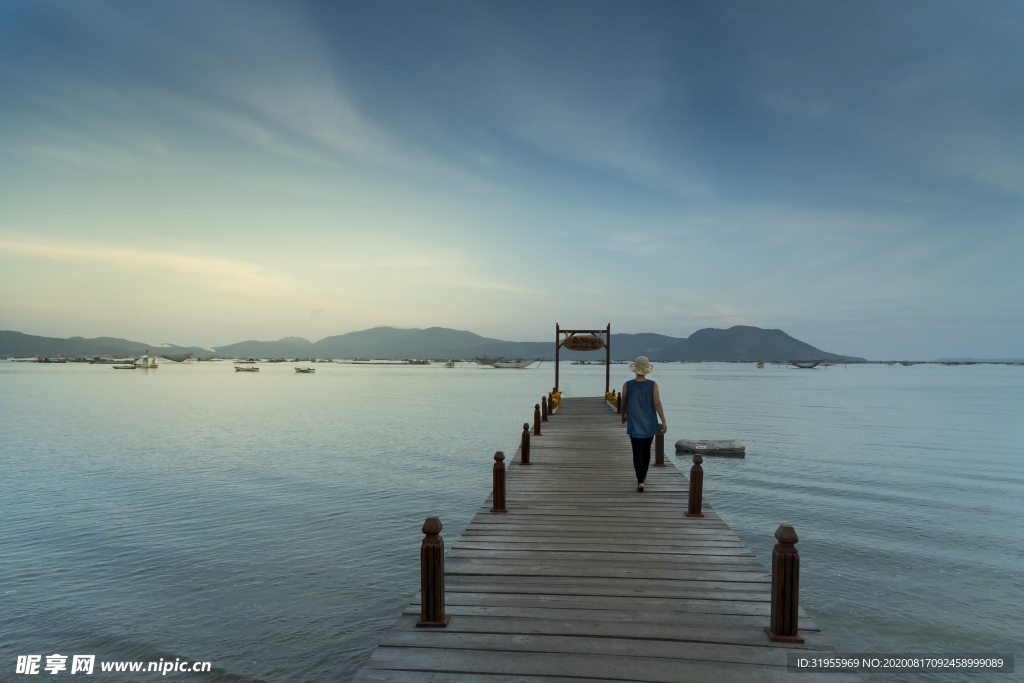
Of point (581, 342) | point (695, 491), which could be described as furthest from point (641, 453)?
point (581, 342)

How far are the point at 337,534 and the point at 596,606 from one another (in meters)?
10.9

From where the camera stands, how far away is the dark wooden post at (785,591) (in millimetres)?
5691

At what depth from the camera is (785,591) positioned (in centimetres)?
574

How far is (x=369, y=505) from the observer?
18656 mm

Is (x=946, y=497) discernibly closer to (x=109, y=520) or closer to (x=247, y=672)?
(x=247, y=672)

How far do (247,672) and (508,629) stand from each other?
5.20 meters

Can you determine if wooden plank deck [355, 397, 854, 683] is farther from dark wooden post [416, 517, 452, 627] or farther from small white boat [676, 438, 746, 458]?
small white boat [676, 438, 746, 458]

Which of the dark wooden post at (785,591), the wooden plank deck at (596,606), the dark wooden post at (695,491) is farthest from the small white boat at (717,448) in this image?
the dark wooden post at (785,591)

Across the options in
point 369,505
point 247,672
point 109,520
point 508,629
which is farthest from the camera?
point 369,505

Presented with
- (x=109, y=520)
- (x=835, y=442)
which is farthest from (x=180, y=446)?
(x=835, y=442)

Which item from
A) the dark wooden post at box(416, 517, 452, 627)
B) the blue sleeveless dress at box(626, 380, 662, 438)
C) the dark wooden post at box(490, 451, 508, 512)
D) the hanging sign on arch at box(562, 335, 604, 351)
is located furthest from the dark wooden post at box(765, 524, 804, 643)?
the hanging sign on arch at box(562, 335, 604, 351)

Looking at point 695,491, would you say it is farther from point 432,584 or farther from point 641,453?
point 432,584

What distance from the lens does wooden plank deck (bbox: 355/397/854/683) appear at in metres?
Result: 5.27

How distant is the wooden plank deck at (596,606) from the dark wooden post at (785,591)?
5.3 inches
